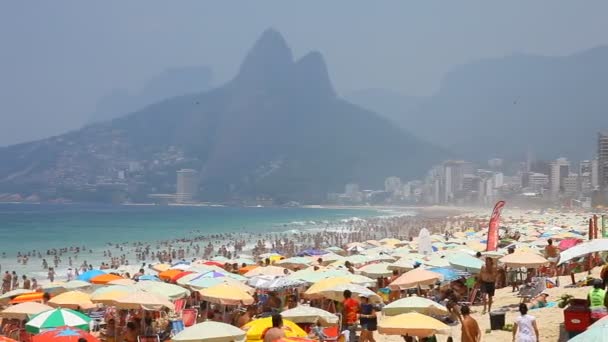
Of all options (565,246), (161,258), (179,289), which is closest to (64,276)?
(161,258)

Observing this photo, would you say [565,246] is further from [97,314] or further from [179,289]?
[97,314]

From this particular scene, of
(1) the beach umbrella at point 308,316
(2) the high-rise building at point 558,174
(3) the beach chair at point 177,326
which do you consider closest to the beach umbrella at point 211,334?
(1) the beach umbrella at point 308,316

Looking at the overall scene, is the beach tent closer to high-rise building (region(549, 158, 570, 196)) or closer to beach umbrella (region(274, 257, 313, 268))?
beach umbrella (region(274, 257, 313, 268))

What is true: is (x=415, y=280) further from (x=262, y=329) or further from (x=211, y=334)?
(x=211, y=334)

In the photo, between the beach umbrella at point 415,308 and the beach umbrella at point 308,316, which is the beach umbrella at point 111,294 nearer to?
the beach umbrella at point 308,316

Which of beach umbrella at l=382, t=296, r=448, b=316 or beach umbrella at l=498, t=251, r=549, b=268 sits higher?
beach umbrella at l=498, t=251, r=549, b=268

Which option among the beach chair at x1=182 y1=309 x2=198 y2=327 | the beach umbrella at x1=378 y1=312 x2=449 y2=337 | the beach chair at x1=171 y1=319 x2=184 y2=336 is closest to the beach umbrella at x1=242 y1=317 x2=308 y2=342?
the beach umbrella at x1=378 y1=312 x2=449 y2=337

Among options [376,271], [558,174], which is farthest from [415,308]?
[558,174]

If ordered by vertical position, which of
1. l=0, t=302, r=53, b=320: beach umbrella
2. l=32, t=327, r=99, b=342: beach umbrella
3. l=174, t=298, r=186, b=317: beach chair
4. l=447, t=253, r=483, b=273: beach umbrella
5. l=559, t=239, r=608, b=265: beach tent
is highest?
l=559, t=239, r=608, b=265: beach tent
